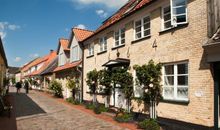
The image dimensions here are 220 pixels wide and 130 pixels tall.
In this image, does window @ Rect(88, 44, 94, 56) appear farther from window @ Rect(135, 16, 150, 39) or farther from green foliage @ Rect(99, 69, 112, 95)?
window @ Rect(135, 16, 150, 39)

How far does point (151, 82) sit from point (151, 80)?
178 mm

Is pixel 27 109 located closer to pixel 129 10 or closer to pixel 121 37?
pixel 121 37

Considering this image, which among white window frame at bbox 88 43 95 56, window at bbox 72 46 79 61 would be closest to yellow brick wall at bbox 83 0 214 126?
white window frame at bbox 88 43 95 56

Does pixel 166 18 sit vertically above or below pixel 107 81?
above

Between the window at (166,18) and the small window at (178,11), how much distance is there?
1.92 ft

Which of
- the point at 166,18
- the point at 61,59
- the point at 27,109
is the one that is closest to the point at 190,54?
the point at 166,18

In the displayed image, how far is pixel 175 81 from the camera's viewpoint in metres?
11.5

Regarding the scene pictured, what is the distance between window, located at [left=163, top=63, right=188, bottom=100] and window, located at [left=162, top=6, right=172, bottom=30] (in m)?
1.87

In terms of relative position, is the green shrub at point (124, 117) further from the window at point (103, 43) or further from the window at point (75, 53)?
the window at point (75, 53)

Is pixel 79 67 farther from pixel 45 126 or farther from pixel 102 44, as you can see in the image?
pixel 45 126

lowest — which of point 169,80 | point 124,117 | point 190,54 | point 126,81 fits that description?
A: point 124,117

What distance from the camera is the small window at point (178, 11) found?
11.4 metres

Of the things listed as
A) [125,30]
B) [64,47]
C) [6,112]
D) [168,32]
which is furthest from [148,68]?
[64,47]

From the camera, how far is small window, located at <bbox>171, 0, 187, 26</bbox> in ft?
37.3
